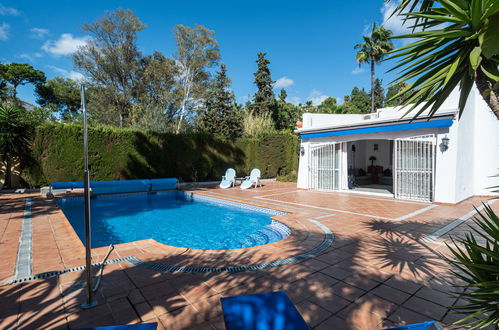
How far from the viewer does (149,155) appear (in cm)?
1582

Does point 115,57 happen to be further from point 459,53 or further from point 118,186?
point 459,53

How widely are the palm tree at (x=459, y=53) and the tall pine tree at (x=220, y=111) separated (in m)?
26.0

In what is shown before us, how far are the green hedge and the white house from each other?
5642 mm

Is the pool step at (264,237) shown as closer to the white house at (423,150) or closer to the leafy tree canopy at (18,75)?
the white house at (423,150)

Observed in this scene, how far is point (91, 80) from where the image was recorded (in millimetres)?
24578

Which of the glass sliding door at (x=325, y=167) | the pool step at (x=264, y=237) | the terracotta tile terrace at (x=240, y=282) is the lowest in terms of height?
the pool step at (x=264, y=237)

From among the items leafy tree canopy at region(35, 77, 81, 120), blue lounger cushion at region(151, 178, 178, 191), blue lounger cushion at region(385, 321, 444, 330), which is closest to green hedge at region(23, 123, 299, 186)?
blue lounger cushion at region(151, 178, 178, 191)

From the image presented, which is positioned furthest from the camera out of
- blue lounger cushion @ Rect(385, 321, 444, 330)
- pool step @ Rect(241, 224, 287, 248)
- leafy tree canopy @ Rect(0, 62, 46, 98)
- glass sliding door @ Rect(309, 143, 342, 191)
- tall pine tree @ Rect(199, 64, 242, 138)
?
leafy tree canopy @ Rect(0, 62, 46, 98)

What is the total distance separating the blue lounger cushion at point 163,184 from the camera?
14.4 metres

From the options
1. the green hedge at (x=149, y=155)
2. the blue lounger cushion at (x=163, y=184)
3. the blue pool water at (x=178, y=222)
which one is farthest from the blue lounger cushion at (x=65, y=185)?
the blue lounger cushion at (x=163, y=184)

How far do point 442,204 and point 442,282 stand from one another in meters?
8.04

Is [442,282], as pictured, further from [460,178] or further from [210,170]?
[210,170]

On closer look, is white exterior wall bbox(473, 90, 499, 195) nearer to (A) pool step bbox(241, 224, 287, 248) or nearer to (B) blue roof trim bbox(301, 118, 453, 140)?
(B) blue roof trim bbox(301, 118, 453, 140)

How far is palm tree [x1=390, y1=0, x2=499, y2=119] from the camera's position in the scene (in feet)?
6.29
